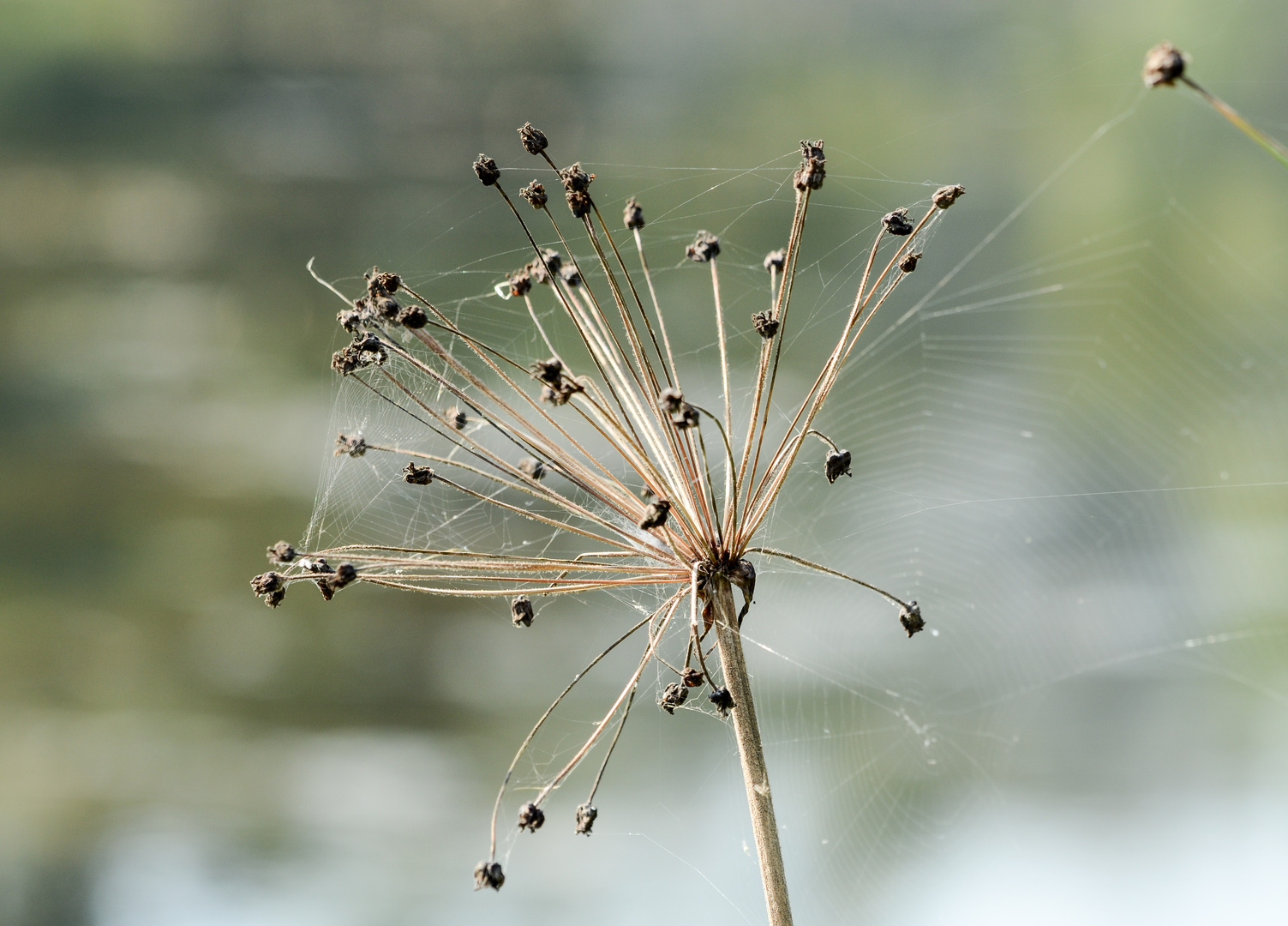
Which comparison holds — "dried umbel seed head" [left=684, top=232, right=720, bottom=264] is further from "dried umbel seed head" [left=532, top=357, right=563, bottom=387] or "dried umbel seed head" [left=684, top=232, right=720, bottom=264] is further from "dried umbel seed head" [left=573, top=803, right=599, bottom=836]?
"dried umbel seed head" [left=573, top=803, right=599, bottom=836]

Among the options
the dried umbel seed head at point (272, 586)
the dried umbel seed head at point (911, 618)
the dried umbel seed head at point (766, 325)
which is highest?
the dried umbel seed head at point (766, 325)

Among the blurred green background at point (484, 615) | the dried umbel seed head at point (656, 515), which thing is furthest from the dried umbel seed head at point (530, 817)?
the blurred green background at point (484, 615)

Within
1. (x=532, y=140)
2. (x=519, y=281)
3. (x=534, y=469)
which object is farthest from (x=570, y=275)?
(x=534, y=469)

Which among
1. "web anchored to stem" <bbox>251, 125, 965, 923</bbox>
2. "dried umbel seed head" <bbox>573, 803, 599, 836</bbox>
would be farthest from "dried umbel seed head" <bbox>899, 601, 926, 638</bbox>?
"dried umbel seed head" <bbox>573, 803, 599, 836</bbox>

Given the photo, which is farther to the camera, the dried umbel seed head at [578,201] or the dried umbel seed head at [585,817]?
the dried umbel seed head at [578,201]

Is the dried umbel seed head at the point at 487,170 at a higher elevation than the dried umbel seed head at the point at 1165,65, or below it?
higher

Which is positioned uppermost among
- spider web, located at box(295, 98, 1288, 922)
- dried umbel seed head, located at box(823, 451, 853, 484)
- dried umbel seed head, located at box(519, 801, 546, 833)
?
spider web, located at box(295, 98, 1288, 922)

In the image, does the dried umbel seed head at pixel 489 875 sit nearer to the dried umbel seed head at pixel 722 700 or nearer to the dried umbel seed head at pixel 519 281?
the dried umbel seed head at pixel 722 700
